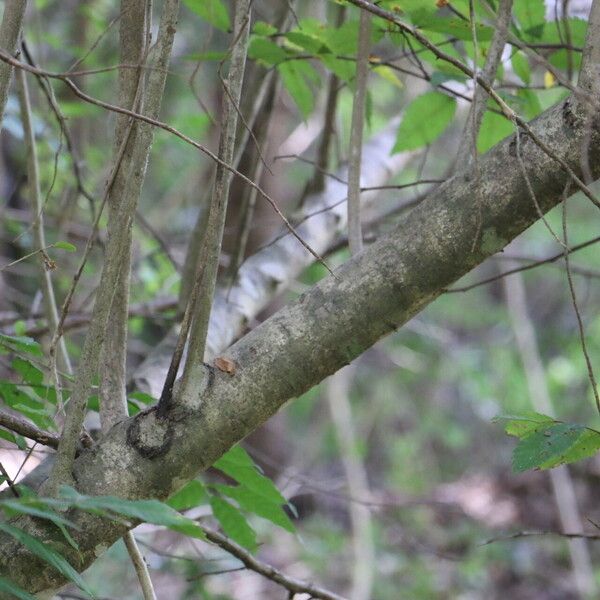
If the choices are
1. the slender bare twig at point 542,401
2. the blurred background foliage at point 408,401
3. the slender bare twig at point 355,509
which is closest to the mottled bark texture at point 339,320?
the blurred background foliage at point 408,401

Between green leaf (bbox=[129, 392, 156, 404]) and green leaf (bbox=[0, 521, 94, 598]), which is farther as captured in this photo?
green leaf (bbox=[129, 392, 156, 404])

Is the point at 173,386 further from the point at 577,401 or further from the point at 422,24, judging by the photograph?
the point at 577,401

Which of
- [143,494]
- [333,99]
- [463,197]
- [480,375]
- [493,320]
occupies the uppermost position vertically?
[493,320]

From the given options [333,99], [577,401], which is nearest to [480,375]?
[577,401]

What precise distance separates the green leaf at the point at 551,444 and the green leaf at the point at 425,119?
1.95 feet

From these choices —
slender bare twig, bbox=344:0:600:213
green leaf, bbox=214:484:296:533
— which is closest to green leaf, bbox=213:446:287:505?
green leaf, bbox=214:484:296:533

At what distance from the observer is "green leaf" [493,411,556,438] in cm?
89

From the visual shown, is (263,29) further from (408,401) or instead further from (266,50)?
(408,401)

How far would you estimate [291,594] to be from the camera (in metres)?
1.13

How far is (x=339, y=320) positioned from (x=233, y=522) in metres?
0.42

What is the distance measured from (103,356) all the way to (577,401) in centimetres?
619

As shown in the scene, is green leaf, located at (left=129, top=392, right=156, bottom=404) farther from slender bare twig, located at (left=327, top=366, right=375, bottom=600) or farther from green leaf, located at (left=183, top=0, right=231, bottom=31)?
slender bare twig, located at (left=327, top=366, right=375, bottom=600)

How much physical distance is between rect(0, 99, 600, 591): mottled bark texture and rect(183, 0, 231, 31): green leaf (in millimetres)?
506

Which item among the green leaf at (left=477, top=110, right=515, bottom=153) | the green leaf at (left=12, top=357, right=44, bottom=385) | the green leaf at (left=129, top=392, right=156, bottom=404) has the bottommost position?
the green leaf at (left=12, top=357, right=44, bottom=385)
